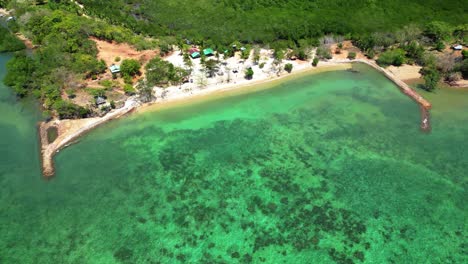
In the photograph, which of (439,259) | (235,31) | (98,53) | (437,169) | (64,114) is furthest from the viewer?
(235,31)

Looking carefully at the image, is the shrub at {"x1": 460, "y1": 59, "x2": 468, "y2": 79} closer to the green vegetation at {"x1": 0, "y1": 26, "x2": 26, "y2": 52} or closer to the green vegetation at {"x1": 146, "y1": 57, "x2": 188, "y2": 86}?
the green vegetation at {"x1": 146, "y1": 57, "x2": 188, "y2": 86}

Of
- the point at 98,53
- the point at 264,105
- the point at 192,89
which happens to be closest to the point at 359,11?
the point at 264,105

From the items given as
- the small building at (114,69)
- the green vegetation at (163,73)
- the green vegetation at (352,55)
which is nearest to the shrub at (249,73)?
the green vegetation at (163,73)

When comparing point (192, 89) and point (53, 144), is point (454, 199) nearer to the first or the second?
point (192, 89)

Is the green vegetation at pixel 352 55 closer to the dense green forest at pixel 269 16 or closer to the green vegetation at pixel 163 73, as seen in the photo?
the dense green forest at pixel 269 16

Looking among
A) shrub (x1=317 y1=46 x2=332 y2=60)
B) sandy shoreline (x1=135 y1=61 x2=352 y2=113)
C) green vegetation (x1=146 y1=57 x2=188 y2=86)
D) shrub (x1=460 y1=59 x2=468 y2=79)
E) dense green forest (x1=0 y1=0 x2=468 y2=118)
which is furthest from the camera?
shrub (x1=317 y1=46 x2=332 y2=60)


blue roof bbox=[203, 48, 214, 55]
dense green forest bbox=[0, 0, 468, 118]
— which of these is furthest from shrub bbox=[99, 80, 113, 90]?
blue roof bbox=[203, 48, 214, 55]
